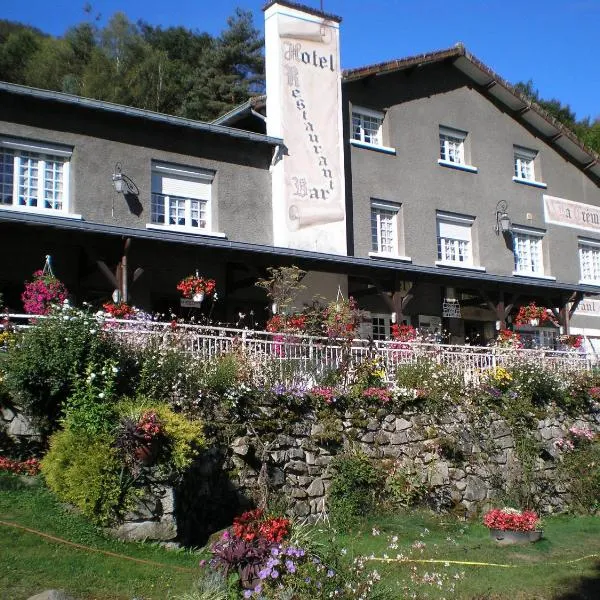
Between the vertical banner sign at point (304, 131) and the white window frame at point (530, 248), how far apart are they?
752cm

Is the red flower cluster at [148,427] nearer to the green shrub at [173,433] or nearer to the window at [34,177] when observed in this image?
the green shrub at [173,433]

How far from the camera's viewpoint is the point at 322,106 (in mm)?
19531

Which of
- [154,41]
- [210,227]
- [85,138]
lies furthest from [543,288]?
[154,41]

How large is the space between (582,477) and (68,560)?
10305mm

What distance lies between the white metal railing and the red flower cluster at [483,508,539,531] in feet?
11.3

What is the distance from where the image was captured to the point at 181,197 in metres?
17.7

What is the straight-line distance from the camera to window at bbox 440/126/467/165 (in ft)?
75.6

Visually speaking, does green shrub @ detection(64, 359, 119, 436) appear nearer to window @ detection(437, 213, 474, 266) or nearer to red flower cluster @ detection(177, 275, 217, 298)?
red flower cluster @ detection(177, 275, 217, 298)

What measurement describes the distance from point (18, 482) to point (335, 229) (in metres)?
11.6

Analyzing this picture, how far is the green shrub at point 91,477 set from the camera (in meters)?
8.47

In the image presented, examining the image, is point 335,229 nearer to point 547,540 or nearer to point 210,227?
point 210,227

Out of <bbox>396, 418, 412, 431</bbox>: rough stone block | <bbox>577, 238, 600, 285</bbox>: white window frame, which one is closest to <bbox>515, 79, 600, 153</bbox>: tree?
<bbox>577, 238, 600, 285</bbox>: white window frame

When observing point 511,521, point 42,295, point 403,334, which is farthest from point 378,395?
point 42,295

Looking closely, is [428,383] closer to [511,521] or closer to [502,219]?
[511,521]
